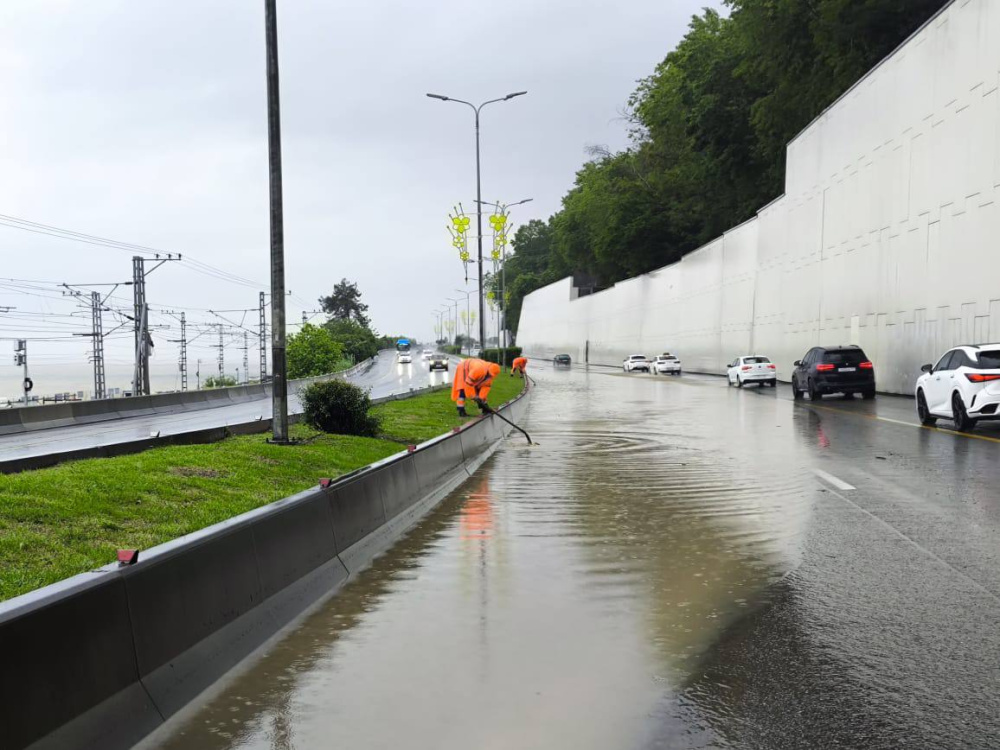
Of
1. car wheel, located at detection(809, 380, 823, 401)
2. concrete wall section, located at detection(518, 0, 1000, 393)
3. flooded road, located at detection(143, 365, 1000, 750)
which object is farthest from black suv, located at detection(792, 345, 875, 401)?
flooded road, located at detection(143, 365, 1000, 750)

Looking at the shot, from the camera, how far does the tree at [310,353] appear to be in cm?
9762

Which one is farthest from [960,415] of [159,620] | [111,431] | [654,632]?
[111,431]

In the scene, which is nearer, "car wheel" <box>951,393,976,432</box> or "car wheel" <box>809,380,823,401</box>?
"car wheel" <box>951,393,976,432</box>

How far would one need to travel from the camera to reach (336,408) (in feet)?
66.2

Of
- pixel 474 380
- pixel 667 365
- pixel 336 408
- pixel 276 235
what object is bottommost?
pixel 667 365

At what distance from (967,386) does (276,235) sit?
521 inches

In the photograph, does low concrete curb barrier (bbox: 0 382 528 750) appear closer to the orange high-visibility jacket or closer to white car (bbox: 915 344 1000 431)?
the orange high-visibility jacket

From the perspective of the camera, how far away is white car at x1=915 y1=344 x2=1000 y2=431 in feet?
68.0

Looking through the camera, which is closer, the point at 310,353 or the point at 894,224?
the point at 894,224

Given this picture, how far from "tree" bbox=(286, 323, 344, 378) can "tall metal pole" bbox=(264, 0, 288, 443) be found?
260ft

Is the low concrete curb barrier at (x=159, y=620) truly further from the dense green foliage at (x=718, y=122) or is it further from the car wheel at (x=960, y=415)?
the dense green foliage at (x=718, y=122)

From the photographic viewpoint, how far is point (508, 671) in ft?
18.9

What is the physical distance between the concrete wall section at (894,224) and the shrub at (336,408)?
20864 mm

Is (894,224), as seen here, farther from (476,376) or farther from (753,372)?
(476,376)
